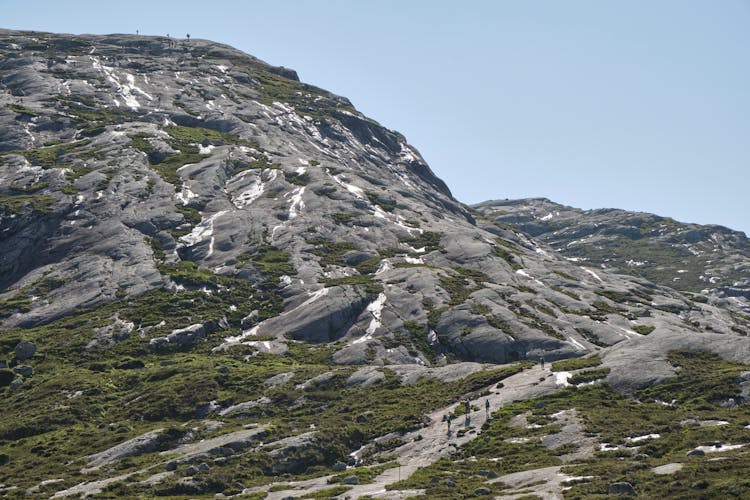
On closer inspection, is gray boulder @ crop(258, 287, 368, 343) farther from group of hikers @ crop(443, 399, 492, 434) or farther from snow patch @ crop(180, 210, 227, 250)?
group of hikers @ crop(443, 399, 492, 434)

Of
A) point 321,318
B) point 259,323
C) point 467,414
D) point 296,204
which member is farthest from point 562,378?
point 296,204

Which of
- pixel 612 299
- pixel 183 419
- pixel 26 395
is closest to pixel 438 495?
pixel 183 419

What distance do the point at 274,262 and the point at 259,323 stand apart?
2009 cm

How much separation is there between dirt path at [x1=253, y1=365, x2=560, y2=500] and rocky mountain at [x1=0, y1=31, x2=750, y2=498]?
1.15 feet

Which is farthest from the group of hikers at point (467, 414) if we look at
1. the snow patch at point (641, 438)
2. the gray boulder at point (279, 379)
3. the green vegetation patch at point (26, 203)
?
the green vegetation patch at point (26, 203)

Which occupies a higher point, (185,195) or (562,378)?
(185,195)

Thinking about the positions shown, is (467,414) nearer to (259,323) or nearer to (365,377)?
(365,377)

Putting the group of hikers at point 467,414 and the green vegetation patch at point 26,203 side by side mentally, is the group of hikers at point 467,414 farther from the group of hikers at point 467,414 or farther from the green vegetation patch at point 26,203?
the green vegetation patch at point 26,203

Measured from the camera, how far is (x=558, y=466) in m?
48.5

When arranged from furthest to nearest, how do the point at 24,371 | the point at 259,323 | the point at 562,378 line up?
the point at 259,323 < the point at 24,371 < the point at 562,378

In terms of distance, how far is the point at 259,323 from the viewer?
10656 cm

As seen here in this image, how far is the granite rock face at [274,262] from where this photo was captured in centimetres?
10119

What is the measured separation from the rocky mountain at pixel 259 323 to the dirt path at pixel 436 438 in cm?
35

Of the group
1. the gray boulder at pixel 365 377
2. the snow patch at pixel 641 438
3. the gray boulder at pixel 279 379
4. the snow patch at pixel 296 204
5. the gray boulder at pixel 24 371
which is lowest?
the snow patch at pixel 641 438
